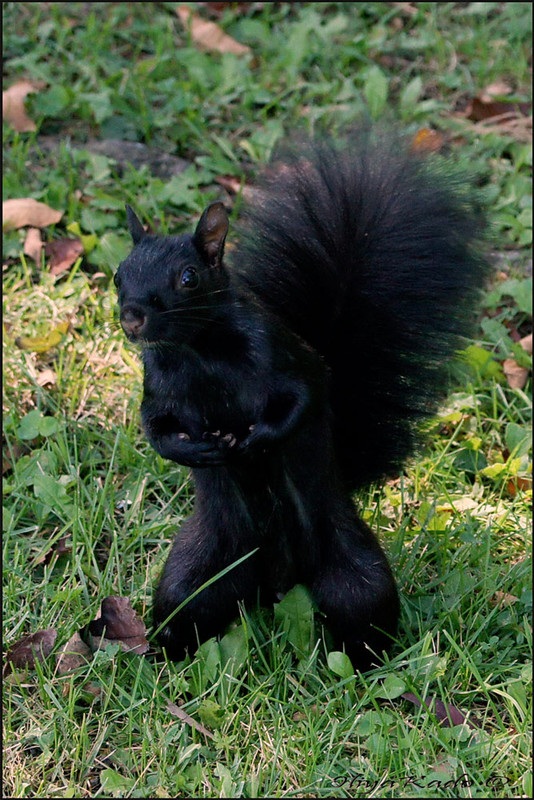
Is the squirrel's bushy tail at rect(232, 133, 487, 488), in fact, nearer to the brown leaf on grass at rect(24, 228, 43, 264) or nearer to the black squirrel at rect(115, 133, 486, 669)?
the black squirrel at rect(115, 133, 486, 669)

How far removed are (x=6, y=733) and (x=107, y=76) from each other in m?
3.48

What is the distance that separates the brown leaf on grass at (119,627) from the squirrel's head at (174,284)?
2.83 feet

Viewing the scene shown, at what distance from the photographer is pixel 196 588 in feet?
9.39

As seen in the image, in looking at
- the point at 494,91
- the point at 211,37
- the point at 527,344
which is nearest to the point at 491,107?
the point at 494,91

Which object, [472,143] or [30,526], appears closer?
[30,526]

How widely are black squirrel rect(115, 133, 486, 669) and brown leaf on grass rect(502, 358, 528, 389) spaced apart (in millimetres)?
916

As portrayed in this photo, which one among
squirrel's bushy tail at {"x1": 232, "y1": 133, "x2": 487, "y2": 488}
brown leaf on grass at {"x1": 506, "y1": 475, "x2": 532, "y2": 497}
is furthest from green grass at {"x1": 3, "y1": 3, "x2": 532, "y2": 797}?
squirrel's bushy tail at {"x1": 232, "y1": 133, "x2": 487, "y2": 488}

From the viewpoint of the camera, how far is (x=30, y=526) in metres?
3.37

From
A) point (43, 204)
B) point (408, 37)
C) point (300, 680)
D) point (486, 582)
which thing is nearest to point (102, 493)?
point (300, 680)

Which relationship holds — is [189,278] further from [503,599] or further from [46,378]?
[46,378]

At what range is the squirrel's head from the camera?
249 centimetres

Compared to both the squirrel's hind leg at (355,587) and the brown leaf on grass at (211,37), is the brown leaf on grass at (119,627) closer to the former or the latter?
the squirrel's hind leg at (355,587)

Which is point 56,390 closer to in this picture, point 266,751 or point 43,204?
point 43,204

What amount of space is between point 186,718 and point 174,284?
110cm
